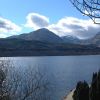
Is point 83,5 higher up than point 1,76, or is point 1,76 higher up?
point 83,5

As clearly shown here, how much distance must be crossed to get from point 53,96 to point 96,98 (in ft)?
131

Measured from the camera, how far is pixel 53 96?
5581 cm

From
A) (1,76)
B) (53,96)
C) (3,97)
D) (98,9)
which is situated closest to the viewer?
(98,9)

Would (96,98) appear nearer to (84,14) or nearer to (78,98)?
(78,98)

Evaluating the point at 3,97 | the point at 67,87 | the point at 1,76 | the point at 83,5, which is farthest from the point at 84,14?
the point at 67,87

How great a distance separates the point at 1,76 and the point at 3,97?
7.91ft

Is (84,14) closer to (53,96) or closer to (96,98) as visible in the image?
(96,98)

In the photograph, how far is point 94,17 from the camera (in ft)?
22.3

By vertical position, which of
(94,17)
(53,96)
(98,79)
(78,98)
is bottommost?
(53,96)

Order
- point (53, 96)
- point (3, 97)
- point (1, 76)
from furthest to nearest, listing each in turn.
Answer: point (53, 96) → point (1, 76) → point (3, 97)

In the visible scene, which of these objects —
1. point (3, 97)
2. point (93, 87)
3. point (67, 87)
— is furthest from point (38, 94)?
point (67, 87)

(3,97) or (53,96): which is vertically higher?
(3,97)

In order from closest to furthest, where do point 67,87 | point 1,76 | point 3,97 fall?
1. point 3,97
2. point 1,76
3. point 67,87

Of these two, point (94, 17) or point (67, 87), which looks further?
point (67, 87)
